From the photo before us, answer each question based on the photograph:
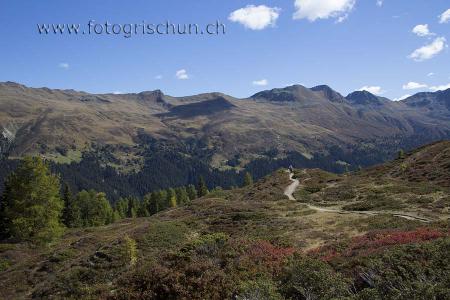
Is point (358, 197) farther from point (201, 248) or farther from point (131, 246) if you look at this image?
point (201, 248)

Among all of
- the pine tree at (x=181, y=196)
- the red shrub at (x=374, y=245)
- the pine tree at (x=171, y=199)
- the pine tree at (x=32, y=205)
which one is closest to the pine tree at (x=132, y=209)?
the pine tree at (x=171, y=199)

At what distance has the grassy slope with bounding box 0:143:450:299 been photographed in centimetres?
3182

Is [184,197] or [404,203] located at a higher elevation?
[404,203]

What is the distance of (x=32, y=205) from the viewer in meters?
56.6

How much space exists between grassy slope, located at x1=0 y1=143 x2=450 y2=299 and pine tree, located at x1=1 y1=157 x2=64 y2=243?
2.49 m

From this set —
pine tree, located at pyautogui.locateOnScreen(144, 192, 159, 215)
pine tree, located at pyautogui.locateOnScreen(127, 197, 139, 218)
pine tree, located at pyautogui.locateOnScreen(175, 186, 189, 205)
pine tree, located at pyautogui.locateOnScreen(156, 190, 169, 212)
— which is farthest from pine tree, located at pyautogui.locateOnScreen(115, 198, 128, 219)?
pine tree, located at pyautogui.locateOnScreen(175, 186, 189, 205)

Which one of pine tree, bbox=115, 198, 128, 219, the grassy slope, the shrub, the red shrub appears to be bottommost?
pine tree, bbox=115, 198, 128, 219

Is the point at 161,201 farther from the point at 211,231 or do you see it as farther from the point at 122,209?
the point at 211,231

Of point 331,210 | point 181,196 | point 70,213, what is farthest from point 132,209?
point 331,210

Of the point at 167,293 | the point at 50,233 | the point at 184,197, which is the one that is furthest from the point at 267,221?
the point at 184,197

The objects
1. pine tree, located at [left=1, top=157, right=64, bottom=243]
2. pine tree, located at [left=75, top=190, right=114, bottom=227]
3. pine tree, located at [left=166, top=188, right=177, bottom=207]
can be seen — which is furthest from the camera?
pine tree, located at [left=166, top=188, right=177, bottom=207]

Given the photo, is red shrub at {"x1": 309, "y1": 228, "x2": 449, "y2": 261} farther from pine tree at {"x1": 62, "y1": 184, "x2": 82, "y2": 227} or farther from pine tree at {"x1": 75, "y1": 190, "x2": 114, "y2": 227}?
pine tree at {"x1": 75, "y1": 190, "x2": 114, "y2": 227}

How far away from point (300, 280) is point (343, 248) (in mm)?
10895

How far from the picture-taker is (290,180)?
3558 inches
